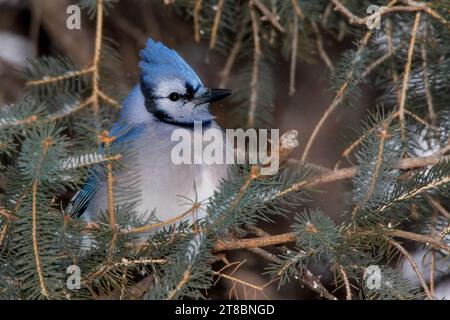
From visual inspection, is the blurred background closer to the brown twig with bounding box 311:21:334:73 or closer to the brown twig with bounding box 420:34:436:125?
the brown twig with bounding box 311:21:334:73

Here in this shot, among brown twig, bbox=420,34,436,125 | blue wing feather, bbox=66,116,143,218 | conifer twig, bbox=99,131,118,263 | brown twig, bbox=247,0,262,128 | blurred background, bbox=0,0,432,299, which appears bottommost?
conifer twig, bbox=99,131,118,263

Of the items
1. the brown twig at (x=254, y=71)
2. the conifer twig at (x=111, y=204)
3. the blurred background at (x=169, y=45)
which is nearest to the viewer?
the conifer twig at (x=111, y=204)

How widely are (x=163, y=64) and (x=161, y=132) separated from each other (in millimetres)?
279

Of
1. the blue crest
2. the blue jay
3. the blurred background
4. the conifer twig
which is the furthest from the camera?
the blurred background

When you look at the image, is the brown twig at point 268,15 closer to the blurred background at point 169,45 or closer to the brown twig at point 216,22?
the brown twig at point 216,22

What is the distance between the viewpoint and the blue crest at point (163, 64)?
288 cm

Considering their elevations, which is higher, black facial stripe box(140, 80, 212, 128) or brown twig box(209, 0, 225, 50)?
brown twig box(209, 0, 225, 50)

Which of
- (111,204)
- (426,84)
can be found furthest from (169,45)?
(111,204)

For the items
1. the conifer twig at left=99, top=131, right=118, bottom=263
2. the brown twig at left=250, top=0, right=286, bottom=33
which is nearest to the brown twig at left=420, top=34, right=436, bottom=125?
the brown twig at left=250, top=0, right=286, bottom=33

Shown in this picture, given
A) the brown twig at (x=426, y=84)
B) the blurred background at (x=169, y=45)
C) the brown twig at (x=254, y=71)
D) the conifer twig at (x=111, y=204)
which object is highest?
the blurred background at (x=169, y=45)

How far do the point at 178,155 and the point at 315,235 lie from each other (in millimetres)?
794

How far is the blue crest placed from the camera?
2881mm

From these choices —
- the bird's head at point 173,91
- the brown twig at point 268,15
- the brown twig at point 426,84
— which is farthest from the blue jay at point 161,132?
the brown twig at point 426,84

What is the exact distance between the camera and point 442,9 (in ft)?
8.67
